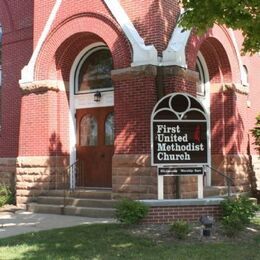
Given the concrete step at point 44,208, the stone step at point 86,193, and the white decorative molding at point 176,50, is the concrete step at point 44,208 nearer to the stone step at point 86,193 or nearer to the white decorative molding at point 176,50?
the stone step at point 86,193

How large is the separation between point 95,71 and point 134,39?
2791 mm

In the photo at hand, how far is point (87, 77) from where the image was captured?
52.7 ft

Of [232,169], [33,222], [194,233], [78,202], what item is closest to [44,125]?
[78,202]

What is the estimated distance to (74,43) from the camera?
15398 mm

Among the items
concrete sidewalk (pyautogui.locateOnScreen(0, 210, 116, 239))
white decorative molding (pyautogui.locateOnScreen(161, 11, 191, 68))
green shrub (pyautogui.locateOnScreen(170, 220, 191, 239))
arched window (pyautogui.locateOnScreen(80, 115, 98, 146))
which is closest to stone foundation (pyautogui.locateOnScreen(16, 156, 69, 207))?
arched window (pyautogui.locateOnScreen(80, 115, 98, 146))

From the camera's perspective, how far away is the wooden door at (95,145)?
50.0 ft

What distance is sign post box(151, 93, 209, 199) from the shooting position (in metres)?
11.1

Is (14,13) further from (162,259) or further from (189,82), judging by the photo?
(162,259)

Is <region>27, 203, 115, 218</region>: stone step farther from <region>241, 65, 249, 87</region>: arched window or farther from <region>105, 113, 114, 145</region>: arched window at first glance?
<region>241, 65, 249, 87</region>: arched window

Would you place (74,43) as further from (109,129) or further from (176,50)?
(176,50)

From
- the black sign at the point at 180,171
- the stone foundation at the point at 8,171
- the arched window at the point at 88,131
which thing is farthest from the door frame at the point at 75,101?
the black sign at the point at 180,171

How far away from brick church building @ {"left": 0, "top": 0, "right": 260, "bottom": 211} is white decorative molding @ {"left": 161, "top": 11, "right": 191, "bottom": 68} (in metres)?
0.03

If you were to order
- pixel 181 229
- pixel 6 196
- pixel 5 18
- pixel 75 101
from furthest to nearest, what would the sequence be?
pixel 5 18
pixel 6 196
pixel 75 101
pixel 181 229

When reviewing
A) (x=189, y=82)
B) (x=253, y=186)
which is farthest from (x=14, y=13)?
(x=253, y=186)
